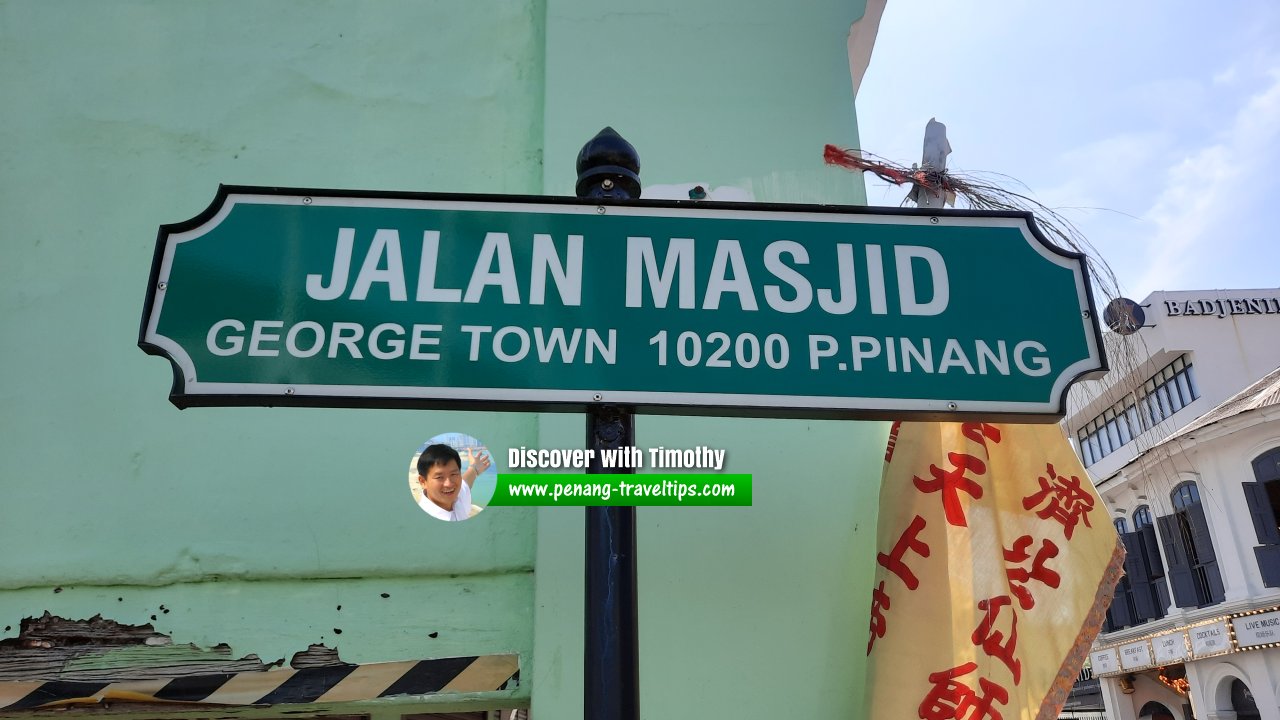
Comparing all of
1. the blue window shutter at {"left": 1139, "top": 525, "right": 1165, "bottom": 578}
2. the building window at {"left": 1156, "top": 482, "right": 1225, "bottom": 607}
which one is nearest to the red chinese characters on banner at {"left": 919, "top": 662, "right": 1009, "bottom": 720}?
the building window at {"left": 1156, "top": 482, "right": 1225, "bottom": 607}

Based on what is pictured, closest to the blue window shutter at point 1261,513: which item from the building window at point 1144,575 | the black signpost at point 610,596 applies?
the building window at point 1144,575

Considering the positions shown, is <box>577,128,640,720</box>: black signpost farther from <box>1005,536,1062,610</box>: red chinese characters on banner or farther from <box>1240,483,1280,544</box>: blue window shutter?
<box>1240,483,1280,544</box>: blue window shutter

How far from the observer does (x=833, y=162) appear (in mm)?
2871

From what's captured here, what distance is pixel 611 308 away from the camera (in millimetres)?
1451

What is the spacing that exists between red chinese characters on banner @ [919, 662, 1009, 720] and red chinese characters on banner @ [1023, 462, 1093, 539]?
0.43 m

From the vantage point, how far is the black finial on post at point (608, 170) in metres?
1.59

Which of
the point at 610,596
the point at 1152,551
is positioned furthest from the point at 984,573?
the point at 1152,551

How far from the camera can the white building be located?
16031 mm

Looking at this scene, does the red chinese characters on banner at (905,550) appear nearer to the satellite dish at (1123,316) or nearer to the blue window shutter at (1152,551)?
the satellite dish at (1123,316)

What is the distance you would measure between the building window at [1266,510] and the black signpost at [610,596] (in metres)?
18.6

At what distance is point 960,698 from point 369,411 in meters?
1.75

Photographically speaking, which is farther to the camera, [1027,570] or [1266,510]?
[1266,510]

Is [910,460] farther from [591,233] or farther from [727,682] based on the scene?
[591,233]

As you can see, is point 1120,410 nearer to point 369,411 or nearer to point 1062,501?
point 1062,501
